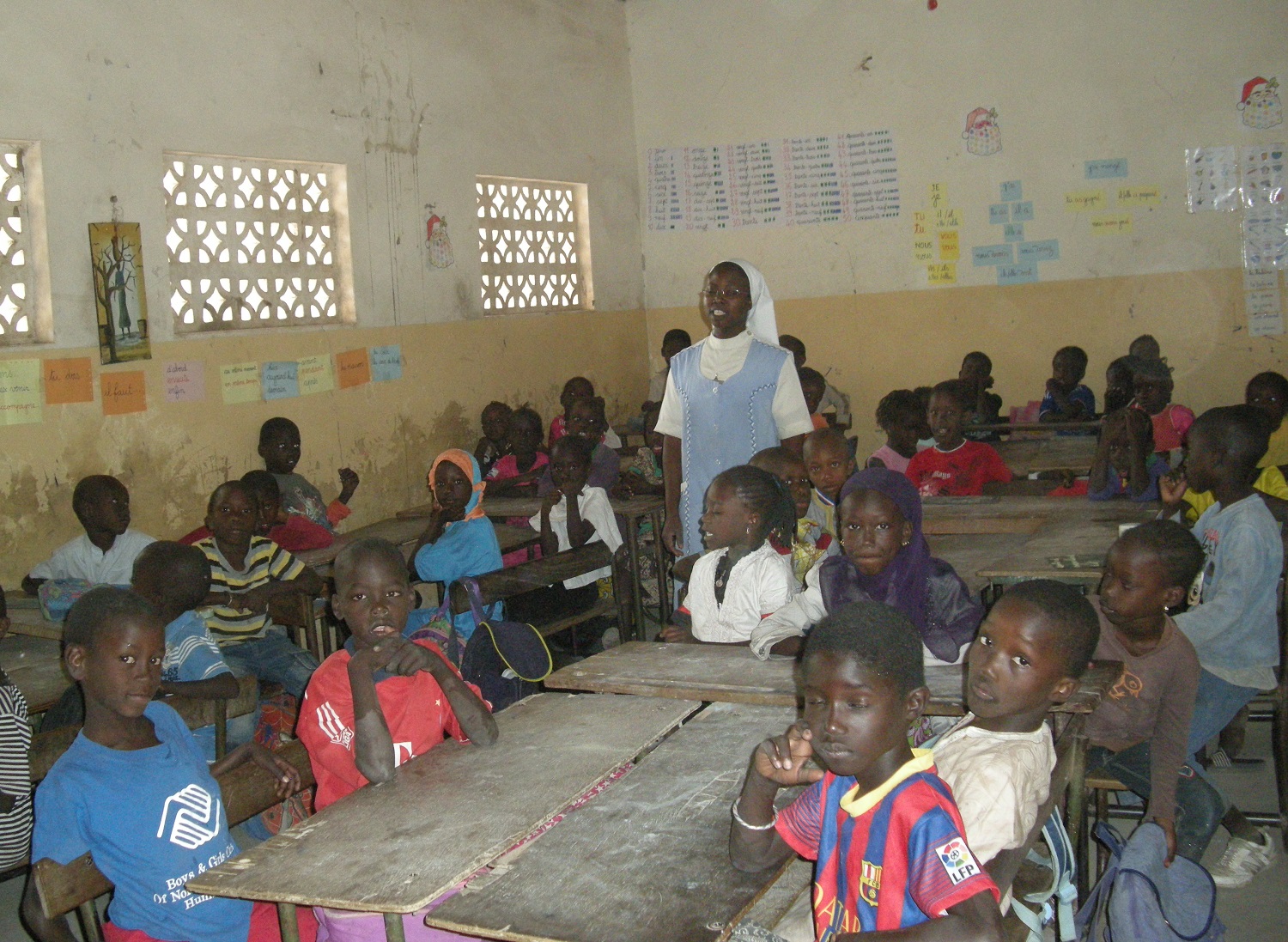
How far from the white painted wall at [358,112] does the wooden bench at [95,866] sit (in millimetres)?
3226

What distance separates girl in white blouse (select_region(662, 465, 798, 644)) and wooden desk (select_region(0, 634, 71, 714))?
1.75 meters

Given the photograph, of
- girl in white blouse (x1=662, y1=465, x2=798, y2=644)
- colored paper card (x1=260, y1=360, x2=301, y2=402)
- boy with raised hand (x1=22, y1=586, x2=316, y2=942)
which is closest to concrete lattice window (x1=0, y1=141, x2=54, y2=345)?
colored paper card (x1=260, y1=360, x2=301, y2=402)

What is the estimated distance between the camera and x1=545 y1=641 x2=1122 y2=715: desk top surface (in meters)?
2.38

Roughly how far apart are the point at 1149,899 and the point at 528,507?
12.1 feet

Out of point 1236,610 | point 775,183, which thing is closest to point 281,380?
point 775,183

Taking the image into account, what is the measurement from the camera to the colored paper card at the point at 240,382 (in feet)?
18.3

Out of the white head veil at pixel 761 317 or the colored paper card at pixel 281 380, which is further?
the colored paper card at pixel 281 380

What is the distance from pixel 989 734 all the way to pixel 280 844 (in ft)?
4.01

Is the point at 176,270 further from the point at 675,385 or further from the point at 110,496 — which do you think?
the point at 675,385

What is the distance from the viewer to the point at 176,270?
5.45m

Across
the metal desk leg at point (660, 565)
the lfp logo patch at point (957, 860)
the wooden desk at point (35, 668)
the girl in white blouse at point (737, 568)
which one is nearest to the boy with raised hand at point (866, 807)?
the lfp logo patch at point (957, 860)

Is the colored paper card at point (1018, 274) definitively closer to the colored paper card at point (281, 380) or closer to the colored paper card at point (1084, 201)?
the colored paper card at point (1084, 201)

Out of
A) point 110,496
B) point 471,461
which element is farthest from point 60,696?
point 471,461

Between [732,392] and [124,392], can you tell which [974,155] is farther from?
[124,392]
